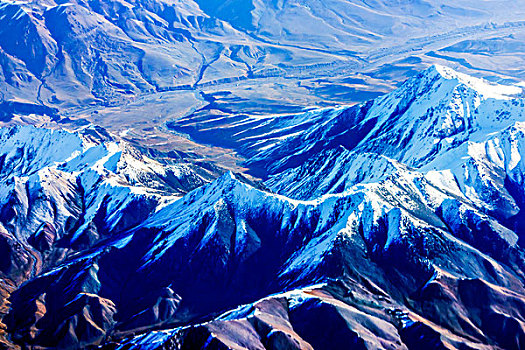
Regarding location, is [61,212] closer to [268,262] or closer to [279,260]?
[268,262]

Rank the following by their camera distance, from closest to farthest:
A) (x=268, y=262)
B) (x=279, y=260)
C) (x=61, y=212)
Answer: (x=279, y=260)
(x=268, y=262)
(x=61, y=212)

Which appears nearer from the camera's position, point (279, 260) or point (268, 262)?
point (279, 260)

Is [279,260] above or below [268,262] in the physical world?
above

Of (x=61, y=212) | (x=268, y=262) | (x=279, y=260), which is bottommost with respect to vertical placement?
(x=61, y=212)

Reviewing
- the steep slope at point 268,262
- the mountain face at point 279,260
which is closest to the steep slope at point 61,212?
the mountain face at point 279,260

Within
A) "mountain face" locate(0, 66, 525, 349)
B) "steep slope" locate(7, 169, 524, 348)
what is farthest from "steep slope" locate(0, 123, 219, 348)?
"steep slope" locate(7, 169, 524, 348)

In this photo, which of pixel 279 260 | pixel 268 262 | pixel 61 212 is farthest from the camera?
pixel 61 212

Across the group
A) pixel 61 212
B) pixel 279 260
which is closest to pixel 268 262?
pixel 279 260

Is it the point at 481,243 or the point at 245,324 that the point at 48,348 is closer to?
the point at 245,324

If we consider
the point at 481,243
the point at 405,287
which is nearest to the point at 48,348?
the point at 405,287
